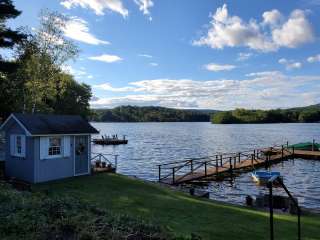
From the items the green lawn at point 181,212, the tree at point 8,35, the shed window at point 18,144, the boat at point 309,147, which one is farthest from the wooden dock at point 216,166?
the tree at point 8,35

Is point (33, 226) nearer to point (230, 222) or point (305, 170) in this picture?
point (230, 222)

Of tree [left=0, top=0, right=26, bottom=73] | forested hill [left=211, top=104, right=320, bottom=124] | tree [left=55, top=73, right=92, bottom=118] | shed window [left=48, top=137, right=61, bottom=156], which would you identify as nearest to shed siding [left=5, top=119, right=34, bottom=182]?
shed window [left=48, top=137, right=61, bottom=156]

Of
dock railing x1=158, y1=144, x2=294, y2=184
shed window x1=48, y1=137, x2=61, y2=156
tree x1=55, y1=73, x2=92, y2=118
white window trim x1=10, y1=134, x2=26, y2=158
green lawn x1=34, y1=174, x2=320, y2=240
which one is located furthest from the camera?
tree x1=55, y1=73, x2=92, y2=118

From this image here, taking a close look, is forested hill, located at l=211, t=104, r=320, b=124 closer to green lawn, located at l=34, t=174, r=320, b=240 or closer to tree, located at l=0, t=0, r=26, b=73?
tree, located at l=0, t=0, r=26, b=73

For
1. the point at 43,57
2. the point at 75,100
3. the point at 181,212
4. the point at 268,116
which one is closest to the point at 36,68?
the point at 43,57

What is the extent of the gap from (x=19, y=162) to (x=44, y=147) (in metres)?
1.96

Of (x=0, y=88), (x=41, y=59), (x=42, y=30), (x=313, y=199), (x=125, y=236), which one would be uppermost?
(x=42, y=30)

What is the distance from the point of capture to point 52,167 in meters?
19.4

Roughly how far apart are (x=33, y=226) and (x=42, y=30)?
2635cm

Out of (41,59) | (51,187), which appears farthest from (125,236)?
(41,59)

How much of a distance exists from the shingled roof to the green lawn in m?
2.94

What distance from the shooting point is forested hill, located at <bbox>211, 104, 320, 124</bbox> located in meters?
177

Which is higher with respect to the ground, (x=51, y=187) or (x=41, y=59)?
(x=41, y=59)

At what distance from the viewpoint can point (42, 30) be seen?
2991cm
